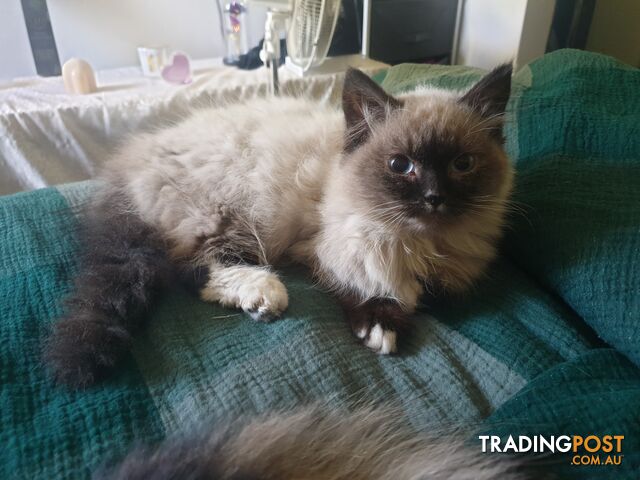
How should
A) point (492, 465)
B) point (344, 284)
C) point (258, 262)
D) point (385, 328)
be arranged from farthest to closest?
point (258, 262), point (344, 284), point (385, 328), point (492, 465)

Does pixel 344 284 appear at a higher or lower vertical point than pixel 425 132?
lower

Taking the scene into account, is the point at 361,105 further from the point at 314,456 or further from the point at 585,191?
the point at 314,456

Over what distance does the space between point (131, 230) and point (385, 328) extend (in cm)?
64

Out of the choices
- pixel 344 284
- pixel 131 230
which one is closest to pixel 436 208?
pixel 344 284

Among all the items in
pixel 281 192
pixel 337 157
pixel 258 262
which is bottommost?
pixel 258 262

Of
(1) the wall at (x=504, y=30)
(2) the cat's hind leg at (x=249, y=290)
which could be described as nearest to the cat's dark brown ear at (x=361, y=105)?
(2) the cat's hind leg at (x=249, y=290)

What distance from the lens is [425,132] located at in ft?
3.29

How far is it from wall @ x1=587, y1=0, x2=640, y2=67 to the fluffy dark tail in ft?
8.79

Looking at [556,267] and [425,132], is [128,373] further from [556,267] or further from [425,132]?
[556,267]

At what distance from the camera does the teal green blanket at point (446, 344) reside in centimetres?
76

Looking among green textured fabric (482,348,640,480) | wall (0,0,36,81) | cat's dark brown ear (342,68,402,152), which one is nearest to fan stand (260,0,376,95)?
cat's dark brown ear (342,68,402,152)

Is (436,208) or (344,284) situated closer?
(436,208)

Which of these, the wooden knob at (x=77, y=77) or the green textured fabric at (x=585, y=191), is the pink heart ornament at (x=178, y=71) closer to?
the wooden knob at (x=77, y=77)

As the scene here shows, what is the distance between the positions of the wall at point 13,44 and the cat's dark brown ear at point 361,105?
6.30 ft
